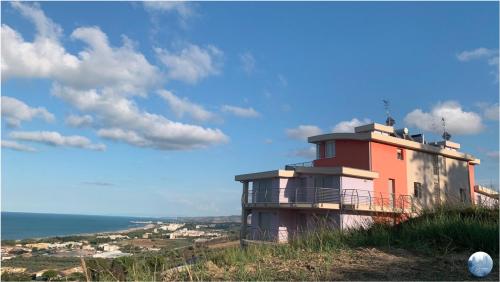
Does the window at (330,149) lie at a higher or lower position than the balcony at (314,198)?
higher

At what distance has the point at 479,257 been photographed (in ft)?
16.4

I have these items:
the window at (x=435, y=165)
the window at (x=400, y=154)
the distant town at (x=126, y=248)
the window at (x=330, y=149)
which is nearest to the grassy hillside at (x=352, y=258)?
the distant town at (x=126, y=248)

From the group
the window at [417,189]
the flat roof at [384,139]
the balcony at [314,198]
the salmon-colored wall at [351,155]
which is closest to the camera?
the balcony at [314,198]

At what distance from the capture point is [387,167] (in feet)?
94.7

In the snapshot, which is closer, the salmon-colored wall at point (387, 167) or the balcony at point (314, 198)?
the balcony at point (314, 198)

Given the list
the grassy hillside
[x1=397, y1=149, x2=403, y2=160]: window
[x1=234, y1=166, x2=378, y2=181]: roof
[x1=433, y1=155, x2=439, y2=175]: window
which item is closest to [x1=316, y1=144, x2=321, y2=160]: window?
[x1=234, y1=166, x2=378, y2=181]: roof

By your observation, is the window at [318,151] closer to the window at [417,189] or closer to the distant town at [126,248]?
the window at [417,189]

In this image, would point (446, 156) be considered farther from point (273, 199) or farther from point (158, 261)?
point (158, 261)

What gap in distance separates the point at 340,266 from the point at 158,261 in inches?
88.3

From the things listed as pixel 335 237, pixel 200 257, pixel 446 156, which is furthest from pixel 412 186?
pixel 200 257

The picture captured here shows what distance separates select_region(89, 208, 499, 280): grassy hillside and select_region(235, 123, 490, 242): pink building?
16334 mm

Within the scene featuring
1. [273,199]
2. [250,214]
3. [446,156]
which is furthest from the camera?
[446,156]

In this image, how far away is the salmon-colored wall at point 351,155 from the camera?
2798 centimetres

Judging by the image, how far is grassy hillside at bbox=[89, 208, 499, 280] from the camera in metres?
5.13
